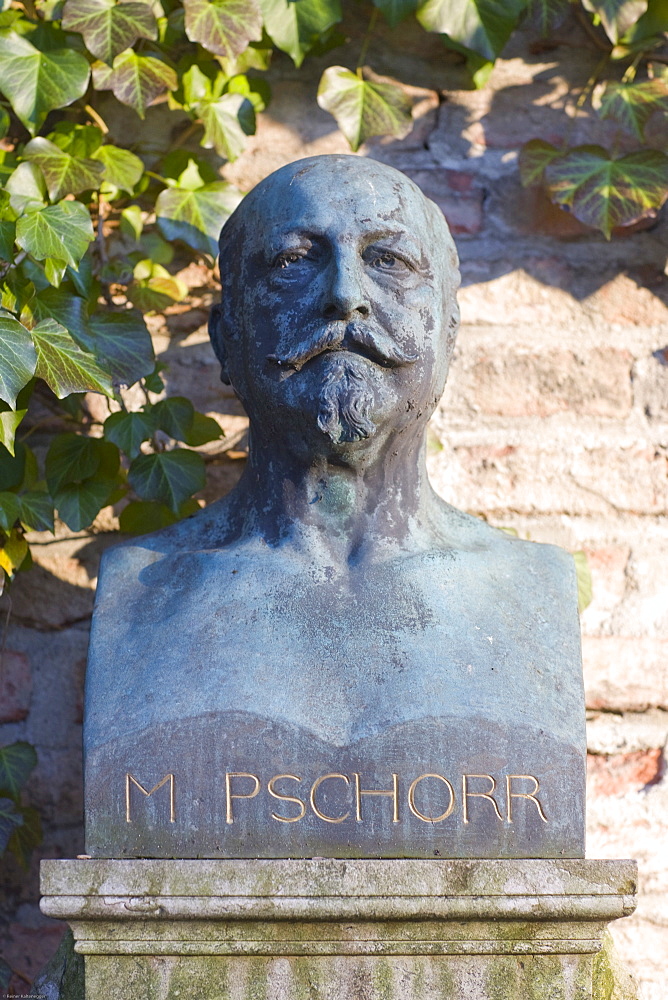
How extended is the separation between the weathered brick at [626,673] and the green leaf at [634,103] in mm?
982

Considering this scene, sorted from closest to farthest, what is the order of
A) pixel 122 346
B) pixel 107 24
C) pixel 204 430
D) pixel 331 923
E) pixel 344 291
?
pixel 331 923, pixel 344 291, pixel 122 346, pixel 107 24, pixel 204 430

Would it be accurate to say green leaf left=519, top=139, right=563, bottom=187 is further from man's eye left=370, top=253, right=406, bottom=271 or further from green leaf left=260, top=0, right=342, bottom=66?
man's eye left=370, top=253, right=406, bottom=271

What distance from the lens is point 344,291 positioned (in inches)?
67.1

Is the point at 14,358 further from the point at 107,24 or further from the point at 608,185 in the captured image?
the point at 608,185

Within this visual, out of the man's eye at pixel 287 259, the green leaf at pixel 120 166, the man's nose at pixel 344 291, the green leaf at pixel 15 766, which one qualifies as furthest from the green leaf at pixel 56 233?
the green leaf at pixel 15 766

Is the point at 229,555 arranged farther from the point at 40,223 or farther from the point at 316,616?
the point at 40,223

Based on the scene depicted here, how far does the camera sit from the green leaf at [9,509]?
2.18 m

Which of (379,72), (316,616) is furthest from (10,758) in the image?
(379,72)

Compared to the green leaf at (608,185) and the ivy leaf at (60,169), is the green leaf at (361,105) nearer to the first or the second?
the green leaf at (608,185)

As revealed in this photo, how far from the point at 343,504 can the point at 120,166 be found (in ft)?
3.21

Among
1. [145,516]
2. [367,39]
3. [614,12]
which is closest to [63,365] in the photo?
[145,516]

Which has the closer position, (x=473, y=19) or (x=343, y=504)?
(x=343, y=504)

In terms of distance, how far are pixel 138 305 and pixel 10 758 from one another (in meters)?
0.88

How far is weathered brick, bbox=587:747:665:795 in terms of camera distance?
2385mm
